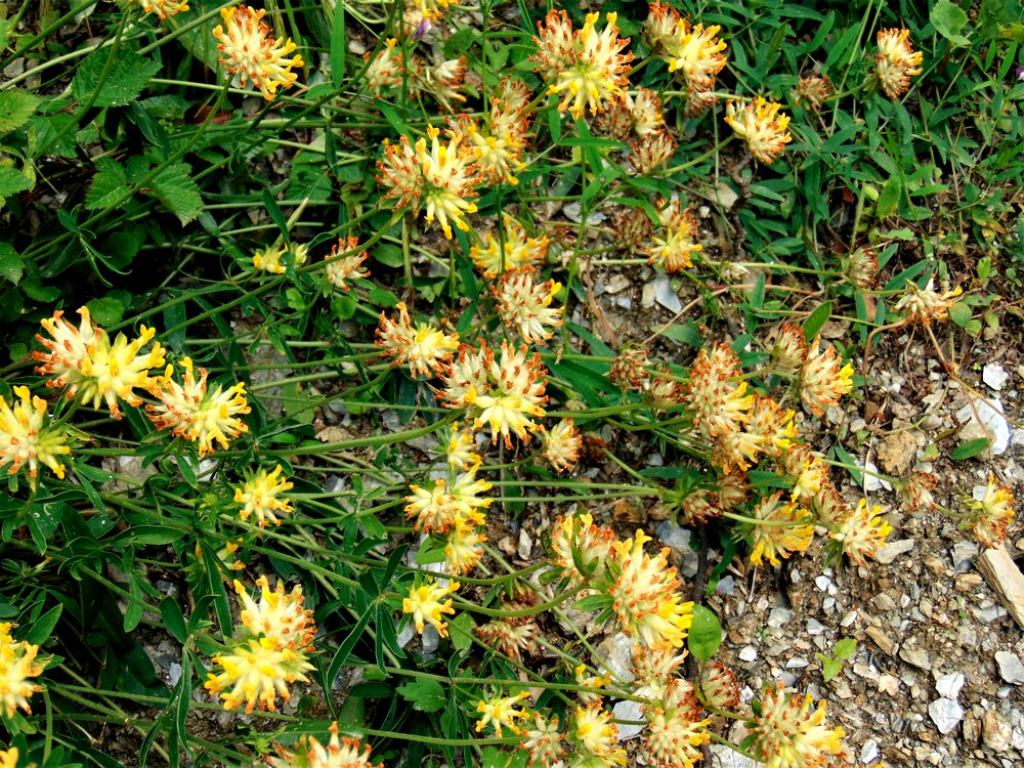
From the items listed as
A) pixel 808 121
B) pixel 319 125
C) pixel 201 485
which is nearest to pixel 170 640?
pixel 201 485

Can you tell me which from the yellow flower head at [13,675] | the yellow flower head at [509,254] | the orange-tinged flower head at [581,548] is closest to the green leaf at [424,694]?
the orange-tinged flower head at [581,548]

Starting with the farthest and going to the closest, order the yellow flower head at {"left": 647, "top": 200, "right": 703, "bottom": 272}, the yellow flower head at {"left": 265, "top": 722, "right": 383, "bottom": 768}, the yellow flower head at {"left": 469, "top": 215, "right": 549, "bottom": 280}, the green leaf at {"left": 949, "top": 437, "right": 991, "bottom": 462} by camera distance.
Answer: the green leaf at {"left": 949, "top": 437, "right": 991, "bottom": 462}, the yellow flower head at {"left": 647, "top": 200, "right": 703, "bottom": 272}, the yellow flower head at {"left": 469, "top": 215, "right": 549, "bottom": 280}, the yellow flower head at {"left": 265, "top": 722, "right": 383, "bottom": 768}

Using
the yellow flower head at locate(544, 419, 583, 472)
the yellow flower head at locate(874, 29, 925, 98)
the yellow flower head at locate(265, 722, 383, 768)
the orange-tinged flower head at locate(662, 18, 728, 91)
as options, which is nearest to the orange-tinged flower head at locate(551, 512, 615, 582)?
the yellow flower head at locate(544, 419, 583, 472)

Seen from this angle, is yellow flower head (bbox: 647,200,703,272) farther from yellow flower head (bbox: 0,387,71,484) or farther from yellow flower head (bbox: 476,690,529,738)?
yellow flower head (bbox: 0,387,71,484)

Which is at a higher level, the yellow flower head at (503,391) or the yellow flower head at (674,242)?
the yellow flower head at (503,391)

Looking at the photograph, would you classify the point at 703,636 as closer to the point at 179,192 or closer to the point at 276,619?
the point at 276,619

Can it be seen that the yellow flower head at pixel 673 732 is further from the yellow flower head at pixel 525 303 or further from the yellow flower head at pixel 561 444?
the yellow flower head at pixel 525 303
